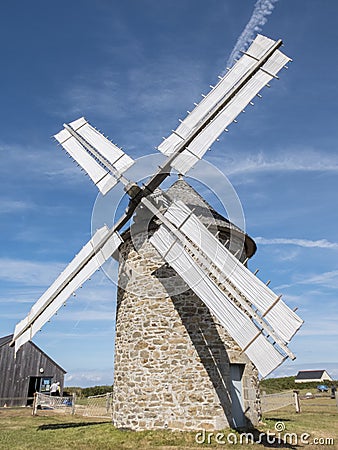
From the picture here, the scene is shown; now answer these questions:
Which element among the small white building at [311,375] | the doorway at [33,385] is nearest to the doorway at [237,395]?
the doorway at [33,385]

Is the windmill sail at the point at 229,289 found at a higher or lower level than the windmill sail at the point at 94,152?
lower

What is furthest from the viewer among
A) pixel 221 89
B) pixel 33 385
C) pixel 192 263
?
pixel 33 385

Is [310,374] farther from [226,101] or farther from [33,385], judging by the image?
[226,101]

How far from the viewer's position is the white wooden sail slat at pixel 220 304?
7.49 m

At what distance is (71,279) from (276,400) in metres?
12.2

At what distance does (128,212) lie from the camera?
446 inches

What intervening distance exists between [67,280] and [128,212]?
9.42ft

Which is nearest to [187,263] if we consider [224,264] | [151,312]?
[224,264]

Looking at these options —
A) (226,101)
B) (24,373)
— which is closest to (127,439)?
(226,101)

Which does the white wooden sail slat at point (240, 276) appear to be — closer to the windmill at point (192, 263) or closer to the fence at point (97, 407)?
the windmill at point (192, 263)

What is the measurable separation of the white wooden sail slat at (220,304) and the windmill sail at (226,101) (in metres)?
2.12

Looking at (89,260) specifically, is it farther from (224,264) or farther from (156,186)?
(224,264)

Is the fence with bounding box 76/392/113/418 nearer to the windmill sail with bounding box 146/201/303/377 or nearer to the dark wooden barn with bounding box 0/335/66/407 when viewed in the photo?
the dark wooden barn with bounding box 0/335/66/407

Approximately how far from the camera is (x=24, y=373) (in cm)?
2616
